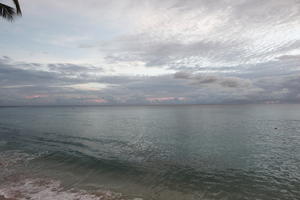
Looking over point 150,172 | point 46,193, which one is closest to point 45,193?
point 46,193

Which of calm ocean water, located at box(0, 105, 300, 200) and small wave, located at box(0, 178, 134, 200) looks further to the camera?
calm ocean water, located at box(0, 105, 300, 200)

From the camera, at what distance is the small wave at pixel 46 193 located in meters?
16.1

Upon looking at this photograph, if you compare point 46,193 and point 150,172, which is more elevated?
point 46,193

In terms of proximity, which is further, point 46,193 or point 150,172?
point 150,172

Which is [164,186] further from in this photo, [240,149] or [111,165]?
[240,149]

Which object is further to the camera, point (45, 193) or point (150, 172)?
point (150, 172)

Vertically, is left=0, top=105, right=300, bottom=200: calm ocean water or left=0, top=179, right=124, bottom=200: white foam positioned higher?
left=0, top=179, right=124, bottom=200: white foam

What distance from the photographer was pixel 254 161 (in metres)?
27.8

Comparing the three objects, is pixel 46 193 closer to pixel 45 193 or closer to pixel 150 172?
pixel 45 193

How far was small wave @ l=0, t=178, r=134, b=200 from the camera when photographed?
1608 centimetres

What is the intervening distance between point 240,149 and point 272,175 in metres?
13.5

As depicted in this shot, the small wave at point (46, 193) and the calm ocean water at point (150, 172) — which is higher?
the small wave at point (46, 193)

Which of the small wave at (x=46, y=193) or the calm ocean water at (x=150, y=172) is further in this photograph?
the calm ocean water at (x=150, y=172)

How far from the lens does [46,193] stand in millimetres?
16812
